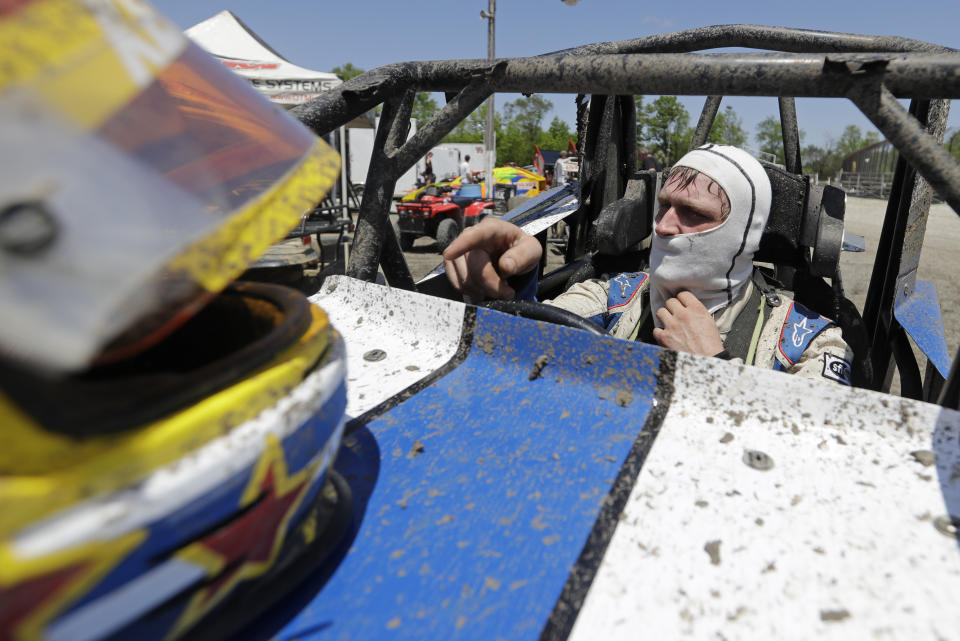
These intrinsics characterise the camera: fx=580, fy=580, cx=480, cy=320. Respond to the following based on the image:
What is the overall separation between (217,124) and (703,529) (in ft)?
3.25

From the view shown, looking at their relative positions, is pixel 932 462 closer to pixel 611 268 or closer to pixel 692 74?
pixel 692 74

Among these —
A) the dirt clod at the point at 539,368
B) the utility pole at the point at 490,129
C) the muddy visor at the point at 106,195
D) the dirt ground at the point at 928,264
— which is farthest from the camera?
the utility pole at the point at 490,129

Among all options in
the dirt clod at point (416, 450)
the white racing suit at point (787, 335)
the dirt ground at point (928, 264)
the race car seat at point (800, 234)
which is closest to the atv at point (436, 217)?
the dirt ground at point (928, 264)

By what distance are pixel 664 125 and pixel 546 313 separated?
1539 inches

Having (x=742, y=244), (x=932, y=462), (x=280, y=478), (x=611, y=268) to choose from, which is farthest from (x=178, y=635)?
(x=611, y=268)

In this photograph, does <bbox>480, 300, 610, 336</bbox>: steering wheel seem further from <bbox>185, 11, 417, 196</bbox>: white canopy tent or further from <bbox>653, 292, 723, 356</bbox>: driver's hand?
<bbox>185, 11, 417, 196</bbox>: white canopy tent

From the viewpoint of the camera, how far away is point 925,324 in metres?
1.91

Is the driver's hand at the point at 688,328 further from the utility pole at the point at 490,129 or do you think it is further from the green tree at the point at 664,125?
the green tree at the point at 664,125

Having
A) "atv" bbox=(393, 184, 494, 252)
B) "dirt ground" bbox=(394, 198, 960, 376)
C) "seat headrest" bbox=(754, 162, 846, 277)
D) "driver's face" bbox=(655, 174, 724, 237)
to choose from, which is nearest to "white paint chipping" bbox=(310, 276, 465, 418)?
"driver's face" bbox=(655, 174, 724, 237)

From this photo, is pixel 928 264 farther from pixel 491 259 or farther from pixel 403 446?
pixel 403 446

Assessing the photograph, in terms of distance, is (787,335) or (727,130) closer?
(787,335)

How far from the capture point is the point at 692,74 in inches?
52.6

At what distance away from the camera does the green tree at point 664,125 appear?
1426 inches

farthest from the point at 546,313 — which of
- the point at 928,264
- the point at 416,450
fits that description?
the point at 928,264
